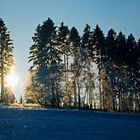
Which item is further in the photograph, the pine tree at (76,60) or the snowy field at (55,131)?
the pine tree at (76,60)

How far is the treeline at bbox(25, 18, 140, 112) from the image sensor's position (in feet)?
316

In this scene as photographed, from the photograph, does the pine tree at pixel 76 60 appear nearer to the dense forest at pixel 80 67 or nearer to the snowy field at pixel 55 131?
the dense forest at pixel 80 67

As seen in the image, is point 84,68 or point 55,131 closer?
point 55,131

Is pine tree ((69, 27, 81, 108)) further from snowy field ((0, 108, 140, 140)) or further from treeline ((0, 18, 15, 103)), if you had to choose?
snowy field ((0, 108, 140, 140))

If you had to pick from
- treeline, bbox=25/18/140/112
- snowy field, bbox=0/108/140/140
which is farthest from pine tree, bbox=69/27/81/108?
snowy field, bbox=0/108/140/140

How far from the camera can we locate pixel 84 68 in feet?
323

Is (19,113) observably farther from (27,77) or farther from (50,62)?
(27,77)

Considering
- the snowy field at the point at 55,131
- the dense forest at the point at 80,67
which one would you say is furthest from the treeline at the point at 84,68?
the snowy field at the point at 55,131

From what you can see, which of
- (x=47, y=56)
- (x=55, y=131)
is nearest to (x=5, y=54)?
(x=47, y=56)

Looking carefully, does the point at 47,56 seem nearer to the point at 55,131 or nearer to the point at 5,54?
the point at 5,54

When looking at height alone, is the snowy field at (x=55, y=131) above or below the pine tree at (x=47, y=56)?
below

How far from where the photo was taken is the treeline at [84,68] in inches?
3789

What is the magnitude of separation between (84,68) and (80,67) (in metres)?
0.96

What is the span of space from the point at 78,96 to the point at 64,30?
663 inches
